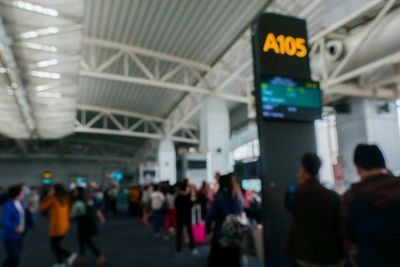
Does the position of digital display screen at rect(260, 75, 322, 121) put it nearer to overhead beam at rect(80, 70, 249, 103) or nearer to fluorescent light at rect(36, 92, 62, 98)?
overhead beam at rect(80, 70, 249, 103)

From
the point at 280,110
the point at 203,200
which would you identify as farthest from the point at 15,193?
the point at 203,200

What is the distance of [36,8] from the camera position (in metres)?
7.04

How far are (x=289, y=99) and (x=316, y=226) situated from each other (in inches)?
72.3

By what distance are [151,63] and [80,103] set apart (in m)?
9.32

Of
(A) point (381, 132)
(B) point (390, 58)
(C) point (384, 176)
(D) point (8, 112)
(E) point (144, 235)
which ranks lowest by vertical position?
(E) point (144, 235)

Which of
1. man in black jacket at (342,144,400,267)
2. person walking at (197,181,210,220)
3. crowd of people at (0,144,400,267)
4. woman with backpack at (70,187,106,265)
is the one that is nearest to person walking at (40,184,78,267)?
woman with backpack at (70,187,106,265)

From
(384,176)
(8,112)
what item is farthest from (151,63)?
(384,176)

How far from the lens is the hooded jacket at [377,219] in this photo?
1.69m

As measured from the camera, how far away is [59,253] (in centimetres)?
550

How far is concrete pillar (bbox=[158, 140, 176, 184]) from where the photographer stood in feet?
75.5

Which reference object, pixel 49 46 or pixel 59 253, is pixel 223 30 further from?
pixel 59 253

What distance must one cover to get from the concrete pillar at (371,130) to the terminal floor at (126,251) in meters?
6.46

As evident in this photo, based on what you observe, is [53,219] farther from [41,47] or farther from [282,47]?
[41,47]

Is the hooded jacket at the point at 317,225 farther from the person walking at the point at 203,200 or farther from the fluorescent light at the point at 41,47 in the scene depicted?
the fluorescent light at the point at 41,47
